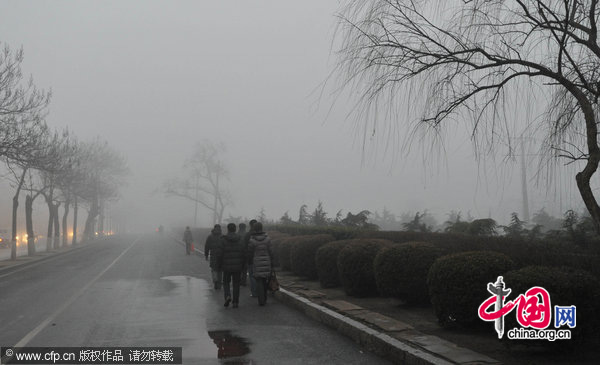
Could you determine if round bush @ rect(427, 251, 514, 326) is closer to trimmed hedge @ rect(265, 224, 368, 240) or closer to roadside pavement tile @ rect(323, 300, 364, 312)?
roadside pavement tile @ rect(323, 300, 364, 312)

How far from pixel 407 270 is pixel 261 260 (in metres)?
3.50

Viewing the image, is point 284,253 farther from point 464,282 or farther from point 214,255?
point 464,282

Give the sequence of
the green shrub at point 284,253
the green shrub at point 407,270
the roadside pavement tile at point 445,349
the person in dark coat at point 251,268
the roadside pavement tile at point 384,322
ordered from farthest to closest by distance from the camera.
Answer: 1. the green shrub at point 284,253
2. the person in dark coat at point 251,268
3. the green shrub at point 407,270
4. the roadside pavement tile at point 384,322
5. the roadside pavement tile at point 445,349

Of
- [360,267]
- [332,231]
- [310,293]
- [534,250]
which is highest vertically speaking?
[332,231]

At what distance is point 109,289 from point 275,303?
210 inches

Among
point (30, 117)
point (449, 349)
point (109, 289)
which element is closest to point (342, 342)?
point (449, 349)

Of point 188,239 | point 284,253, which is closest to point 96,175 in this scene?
point 188,239

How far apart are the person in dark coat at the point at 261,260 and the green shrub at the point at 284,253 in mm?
5139

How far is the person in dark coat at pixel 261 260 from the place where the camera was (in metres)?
10.8

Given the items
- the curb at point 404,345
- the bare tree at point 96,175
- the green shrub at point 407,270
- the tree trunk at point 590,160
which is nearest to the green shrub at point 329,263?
the green shrub at point 407,270

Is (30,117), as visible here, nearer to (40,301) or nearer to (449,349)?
(40,301)

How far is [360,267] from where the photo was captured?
10602 millimetres

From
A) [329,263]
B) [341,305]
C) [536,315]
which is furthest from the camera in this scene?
[329,263]

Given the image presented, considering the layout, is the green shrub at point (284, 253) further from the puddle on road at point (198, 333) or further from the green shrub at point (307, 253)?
the puddle on road at point (198, 333)
